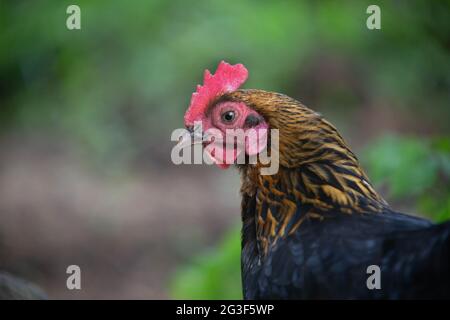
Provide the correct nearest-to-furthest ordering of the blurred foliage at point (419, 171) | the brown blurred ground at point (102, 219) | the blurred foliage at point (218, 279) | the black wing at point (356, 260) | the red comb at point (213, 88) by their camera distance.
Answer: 1. the black wing at point (356, 260)
2. the red comb at point (213, 88)
3. the blurred foliage at point (419, 171)
4. the blurred foliage at point (218, 279)
5. the brown blurred ground at point (102, 219)

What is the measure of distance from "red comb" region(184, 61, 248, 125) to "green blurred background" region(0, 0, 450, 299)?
3493mm

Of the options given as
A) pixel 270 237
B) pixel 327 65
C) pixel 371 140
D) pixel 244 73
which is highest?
pixel 327 65

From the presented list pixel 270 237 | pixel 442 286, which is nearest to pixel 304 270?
pixel 270 237

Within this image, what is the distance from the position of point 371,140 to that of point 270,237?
531 cm

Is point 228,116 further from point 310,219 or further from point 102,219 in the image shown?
point 102,219

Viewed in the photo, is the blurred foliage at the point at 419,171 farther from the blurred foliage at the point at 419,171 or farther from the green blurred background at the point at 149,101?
the green blurred background at the point at 149,101

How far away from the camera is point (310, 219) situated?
2.93 meters

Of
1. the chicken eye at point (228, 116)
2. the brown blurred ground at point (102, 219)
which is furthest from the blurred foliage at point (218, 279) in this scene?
the chicken eye at point (228, 116)

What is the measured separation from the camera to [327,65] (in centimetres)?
864

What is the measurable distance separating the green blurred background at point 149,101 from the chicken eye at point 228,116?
11.7 feet

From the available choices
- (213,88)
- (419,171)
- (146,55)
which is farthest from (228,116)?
(146,55)

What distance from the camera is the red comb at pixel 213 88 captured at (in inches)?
127

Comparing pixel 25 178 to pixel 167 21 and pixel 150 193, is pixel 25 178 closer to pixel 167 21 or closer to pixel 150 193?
pixel 150 193

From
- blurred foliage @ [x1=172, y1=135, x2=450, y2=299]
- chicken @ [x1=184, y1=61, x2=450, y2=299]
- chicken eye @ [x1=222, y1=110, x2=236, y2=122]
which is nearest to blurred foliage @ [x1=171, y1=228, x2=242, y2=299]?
blurred foliage @ [x1=172, y1=135, x2=450, y2=299]
